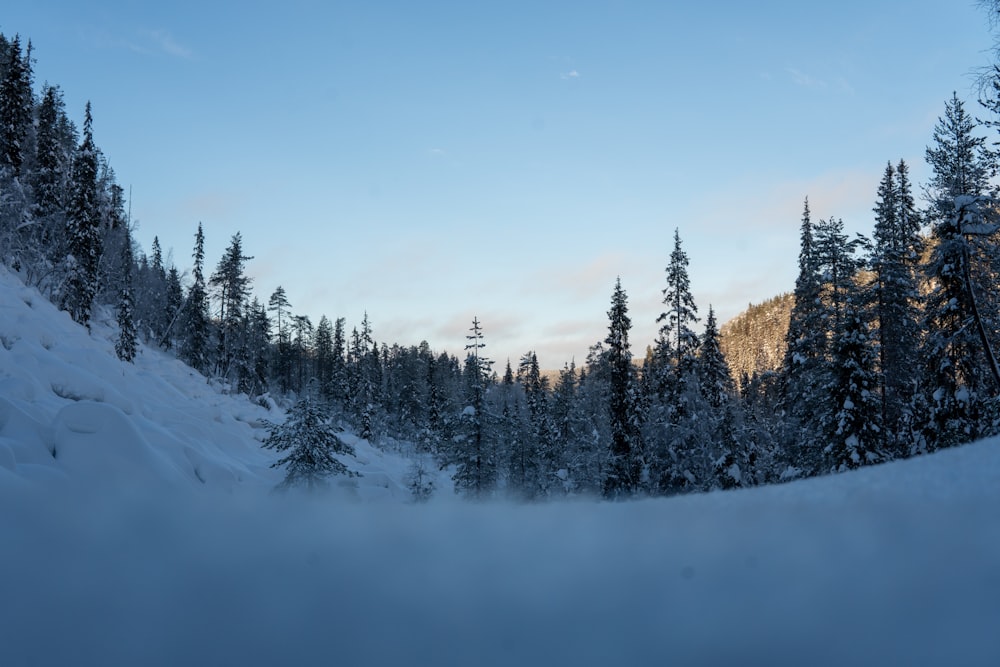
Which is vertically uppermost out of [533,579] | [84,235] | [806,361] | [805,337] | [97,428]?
[84,235]

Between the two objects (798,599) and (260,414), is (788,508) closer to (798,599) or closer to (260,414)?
(798,599)

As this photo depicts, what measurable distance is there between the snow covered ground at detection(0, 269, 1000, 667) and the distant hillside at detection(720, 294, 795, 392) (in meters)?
93.2

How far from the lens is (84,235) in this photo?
101 feet

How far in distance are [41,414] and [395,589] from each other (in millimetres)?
7897

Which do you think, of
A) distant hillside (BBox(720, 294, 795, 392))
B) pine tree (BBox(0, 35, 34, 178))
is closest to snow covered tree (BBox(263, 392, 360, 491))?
pine tree (BBox(0, 35, 34, 178))

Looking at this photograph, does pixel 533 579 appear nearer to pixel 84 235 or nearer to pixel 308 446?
pixel 308 446

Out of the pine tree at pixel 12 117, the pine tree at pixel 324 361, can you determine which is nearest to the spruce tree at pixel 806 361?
the pine tree at pixel 12 117

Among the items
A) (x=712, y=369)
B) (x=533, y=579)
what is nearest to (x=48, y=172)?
(x=712, y=369)

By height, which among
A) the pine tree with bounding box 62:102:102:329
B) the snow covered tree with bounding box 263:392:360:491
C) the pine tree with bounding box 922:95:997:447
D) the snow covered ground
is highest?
the pine tree with bounding box 62:102:102:329

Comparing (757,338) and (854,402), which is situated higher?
(757,338)

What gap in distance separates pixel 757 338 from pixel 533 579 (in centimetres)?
14092

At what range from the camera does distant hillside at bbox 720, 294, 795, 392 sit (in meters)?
102

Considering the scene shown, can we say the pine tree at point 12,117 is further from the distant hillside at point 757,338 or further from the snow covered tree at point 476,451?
the distant hillside at point 757,338

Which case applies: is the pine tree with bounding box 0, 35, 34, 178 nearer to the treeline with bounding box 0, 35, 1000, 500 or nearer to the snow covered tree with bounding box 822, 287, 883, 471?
the treeline with bounding box 0, 35, 1000, 500
